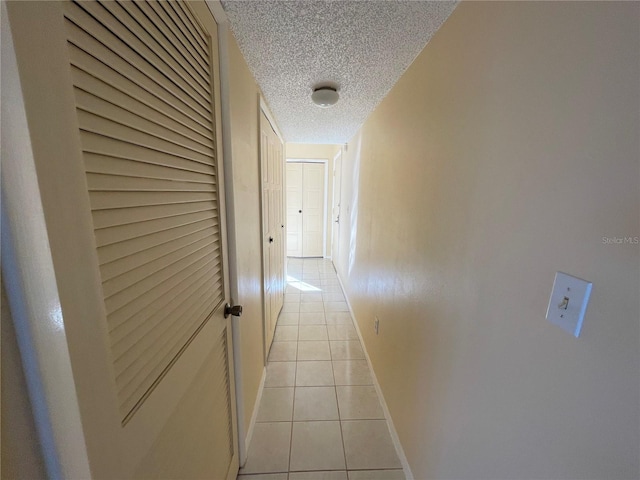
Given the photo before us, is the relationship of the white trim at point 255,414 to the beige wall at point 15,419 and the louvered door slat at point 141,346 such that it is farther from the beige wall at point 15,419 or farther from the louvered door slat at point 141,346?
the beige wall at point 15,419

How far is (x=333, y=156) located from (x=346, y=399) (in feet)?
13.2

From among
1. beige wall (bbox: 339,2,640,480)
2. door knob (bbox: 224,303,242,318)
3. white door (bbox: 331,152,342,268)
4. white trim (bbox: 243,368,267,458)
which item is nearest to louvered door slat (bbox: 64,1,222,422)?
door knob (bbox: 224,303,242,318)

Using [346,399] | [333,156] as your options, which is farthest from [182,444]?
[333,156]

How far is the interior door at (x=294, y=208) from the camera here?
5078mm

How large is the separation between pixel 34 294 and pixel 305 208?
16.4 feet

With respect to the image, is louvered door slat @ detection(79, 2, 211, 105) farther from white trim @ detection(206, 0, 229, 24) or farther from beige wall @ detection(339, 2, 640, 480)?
beige wall @ detection(339, 2, 640, 480)

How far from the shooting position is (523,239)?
634 mm

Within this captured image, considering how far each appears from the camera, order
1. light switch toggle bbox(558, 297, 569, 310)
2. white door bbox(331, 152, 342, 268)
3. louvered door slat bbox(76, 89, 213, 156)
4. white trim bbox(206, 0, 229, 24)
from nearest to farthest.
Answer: louvered door slat bbox(76, 89, 213, 156)
light switch toggle bbox(558, 297, 569, 310)
white trim bbox(206, 0, 229, 24)
white door bbox(331, 152, 342, 268)

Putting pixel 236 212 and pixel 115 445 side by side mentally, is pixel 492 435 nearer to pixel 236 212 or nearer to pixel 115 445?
pixel 115 445

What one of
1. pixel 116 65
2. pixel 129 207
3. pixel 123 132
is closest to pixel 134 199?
pixel 129 207

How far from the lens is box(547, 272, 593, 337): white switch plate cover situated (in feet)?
1.63

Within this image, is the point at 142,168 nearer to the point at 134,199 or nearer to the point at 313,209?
the point at 134,199

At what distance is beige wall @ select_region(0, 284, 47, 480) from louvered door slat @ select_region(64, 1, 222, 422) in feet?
0.40

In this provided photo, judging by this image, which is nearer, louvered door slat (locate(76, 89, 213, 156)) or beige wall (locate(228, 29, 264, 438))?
louvered door slat (locate(76, 89, 213, 156))
